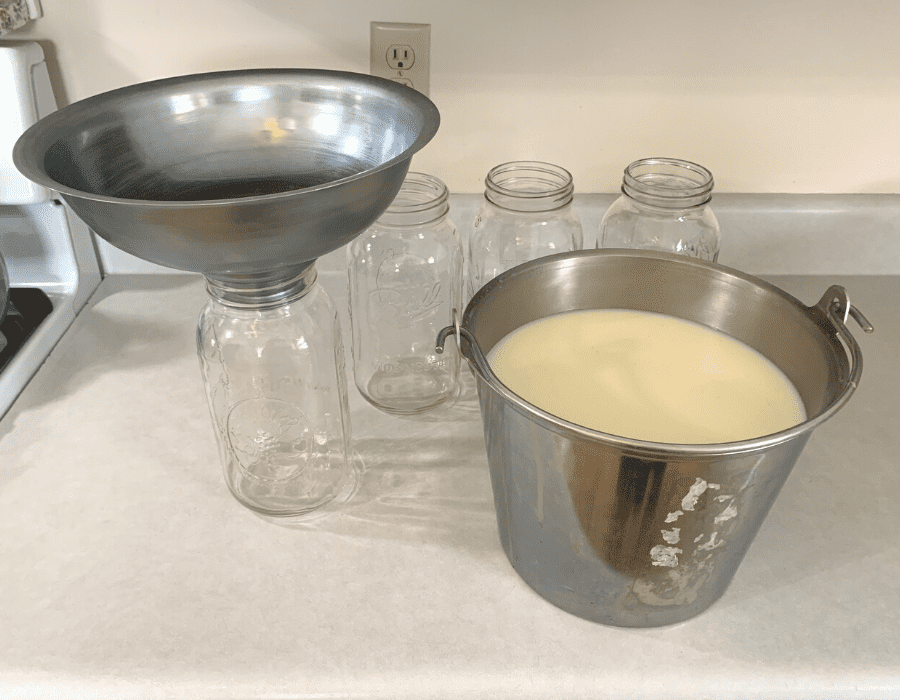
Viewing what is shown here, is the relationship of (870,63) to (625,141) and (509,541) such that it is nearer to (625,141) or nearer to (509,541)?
(625,141)

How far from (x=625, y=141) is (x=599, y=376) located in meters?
0.50

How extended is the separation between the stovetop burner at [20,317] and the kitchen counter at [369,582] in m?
0.06

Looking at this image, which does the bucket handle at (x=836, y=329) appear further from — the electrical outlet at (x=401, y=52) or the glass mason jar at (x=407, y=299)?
the electrical outlet at (x=401, y=52)

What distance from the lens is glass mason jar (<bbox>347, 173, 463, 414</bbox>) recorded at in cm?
93

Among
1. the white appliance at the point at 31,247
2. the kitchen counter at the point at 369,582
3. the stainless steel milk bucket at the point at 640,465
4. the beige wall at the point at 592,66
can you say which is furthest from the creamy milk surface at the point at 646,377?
the white appliance at the point at 31,247

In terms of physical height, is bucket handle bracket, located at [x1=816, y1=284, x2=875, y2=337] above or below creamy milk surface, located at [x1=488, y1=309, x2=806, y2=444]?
above

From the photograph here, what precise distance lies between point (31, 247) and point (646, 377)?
86 centimetres

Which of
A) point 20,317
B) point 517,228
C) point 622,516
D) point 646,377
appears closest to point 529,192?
point 517,228

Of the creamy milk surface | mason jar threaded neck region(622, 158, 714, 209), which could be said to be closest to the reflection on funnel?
the creamy milk surface

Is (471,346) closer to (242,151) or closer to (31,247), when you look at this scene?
(242,151)

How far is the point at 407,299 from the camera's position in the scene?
101 centimetres

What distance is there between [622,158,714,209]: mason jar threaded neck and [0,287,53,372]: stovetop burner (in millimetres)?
784

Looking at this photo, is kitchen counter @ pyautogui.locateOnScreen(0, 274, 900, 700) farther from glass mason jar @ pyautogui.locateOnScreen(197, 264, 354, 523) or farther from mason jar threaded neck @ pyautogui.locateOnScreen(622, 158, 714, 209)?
mason jar threaded neck @ pyautogui.locateOnScreen(622, 158, 714, 209)

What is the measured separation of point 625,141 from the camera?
110 cm
